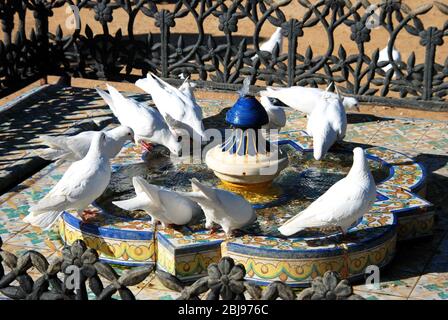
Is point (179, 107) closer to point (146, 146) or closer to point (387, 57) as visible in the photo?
point (146, 146)

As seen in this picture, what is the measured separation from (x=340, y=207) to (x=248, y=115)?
4.10 feet

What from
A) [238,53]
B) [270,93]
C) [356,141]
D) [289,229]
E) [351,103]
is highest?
[238,53]

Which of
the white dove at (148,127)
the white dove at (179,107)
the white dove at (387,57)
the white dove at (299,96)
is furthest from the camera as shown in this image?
the white dove at (387,57)

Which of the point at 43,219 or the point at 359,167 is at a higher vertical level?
the point at 359,167

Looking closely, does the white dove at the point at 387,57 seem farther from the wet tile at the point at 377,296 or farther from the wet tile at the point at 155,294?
the wet tile at the point at 155,294

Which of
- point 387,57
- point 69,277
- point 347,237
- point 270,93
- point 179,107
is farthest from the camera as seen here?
point 387,57

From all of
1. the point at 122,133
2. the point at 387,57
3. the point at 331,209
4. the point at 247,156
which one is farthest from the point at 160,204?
the point at 387,57

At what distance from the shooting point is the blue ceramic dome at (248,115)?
7.71 metres

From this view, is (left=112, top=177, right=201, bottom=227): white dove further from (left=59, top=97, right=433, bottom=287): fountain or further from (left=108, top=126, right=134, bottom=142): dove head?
(left=108, top=126, right=134, bottom=142): dove head

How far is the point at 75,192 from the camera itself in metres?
7.17

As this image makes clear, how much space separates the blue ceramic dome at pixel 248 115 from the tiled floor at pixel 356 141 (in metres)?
1.38

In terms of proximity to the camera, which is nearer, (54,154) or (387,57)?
(54,154)

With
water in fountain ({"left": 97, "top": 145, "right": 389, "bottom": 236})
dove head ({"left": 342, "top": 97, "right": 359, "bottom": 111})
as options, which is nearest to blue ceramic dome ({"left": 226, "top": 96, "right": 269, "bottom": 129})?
water in fountain ({"left": 97, "top": 145, "right": 389, "bottom": 236})

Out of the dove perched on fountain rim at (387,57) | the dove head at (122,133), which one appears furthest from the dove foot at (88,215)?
the dove perched on fountain rim at (387,57)
